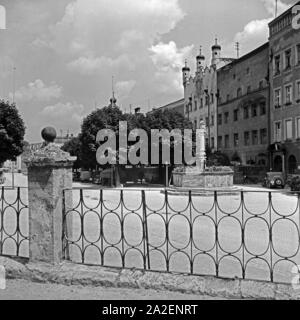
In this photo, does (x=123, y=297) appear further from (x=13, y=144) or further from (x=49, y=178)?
(x=13, y=144)

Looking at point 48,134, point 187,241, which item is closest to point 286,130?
point 187,241

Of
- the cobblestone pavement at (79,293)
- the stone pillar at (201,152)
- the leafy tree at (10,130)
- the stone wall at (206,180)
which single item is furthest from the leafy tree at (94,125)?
the cobblestone pavement at (79,293)

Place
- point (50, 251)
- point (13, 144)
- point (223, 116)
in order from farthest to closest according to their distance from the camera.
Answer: point (223, 116) → point (13, 144) → point (50, 251)

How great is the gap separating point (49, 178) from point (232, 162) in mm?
43560

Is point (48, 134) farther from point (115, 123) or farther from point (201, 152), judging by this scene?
point (115, 123)

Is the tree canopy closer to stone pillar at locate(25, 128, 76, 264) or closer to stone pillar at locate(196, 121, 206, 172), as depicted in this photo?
stone pillar at locate(196, 121, 206, 172)

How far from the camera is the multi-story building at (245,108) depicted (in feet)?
140

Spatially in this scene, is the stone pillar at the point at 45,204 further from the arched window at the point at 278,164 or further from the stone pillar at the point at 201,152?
the arched window at the point at 278,164

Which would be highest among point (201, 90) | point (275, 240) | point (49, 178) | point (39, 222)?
point (201, 90)

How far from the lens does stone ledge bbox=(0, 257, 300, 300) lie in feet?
14.0

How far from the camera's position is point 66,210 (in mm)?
5250

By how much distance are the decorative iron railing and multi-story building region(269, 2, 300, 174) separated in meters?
24.2

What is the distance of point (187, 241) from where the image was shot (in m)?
8.37
